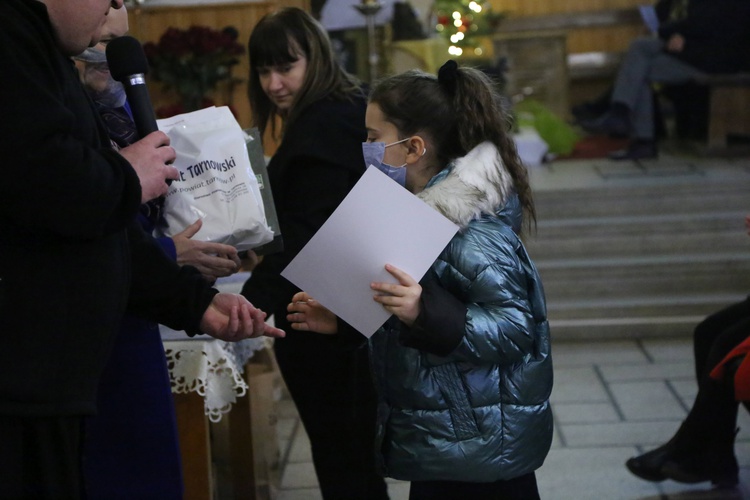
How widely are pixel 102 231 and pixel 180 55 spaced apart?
7.22ft

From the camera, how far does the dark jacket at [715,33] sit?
6.46 meters

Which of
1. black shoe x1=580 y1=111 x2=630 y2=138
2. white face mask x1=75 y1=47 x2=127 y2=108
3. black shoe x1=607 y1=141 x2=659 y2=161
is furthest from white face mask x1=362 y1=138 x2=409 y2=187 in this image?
black shoe x1=580 y1=111 x2=630 y2=138

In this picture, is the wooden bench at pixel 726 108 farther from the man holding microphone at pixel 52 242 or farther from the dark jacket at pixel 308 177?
the man holding microphone at pixel 52 242

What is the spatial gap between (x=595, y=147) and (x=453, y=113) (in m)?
5.66

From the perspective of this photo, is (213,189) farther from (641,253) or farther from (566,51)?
(566,51)

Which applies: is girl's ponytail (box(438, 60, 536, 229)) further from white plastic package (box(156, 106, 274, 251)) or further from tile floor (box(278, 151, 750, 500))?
tile floor (box(278, 151, 750, 500))

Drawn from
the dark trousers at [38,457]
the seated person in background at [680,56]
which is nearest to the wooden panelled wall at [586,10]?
the seated person in background at [680,56]

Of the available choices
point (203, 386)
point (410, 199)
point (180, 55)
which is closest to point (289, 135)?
point (203, 386)

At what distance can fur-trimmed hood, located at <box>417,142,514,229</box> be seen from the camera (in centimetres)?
178

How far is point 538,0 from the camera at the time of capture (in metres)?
9.65

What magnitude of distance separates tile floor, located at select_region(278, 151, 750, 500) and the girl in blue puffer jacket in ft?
4.30

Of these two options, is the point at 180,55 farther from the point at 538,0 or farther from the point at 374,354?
the point at 538,0

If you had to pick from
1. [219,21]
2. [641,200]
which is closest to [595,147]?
[641,200]

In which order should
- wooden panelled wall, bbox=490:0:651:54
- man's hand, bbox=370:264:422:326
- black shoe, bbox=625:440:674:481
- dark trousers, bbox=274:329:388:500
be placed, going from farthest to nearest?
1. wooden panelled wall, bbox=490:0:651:54
2. black shoe, bbox=625:440:674:481
3. dark trousers, bbox=274:329:388:500
4. man's hand, bbox=370:264:422:326
